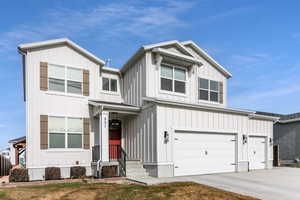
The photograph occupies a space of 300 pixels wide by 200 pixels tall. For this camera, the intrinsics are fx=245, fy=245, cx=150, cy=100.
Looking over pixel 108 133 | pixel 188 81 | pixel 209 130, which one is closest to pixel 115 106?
pixel 108 133

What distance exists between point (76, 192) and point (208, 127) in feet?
24.5

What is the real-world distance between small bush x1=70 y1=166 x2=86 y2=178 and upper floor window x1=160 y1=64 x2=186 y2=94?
589cm

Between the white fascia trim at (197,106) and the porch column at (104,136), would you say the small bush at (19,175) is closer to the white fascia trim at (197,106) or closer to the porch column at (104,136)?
the porch column at (104,136)

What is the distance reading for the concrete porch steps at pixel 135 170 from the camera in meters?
11.1

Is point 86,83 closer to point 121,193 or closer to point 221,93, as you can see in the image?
point 121,193

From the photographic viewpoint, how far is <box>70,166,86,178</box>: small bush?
11.7 meters

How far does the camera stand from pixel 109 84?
14.9 metres

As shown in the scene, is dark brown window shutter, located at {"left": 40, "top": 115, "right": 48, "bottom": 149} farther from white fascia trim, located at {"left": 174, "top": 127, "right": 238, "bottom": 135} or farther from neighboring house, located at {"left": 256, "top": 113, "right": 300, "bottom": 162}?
neighboring house, located at {"left": 256, "top": 113, "right": 300, "bottom": 162}

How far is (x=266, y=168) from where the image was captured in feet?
51.0

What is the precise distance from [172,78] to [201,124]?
3.15 metres

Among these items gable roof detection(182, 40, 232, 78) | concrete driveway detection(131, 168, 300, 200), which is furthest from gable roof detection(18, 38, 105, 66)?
concrete driveway detection(131, 168, 300, 200)

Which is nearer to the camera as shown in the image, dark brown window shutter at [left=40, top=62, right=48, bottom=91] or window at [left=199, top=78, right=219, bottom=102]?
dark brown window shutter at [left=40, top=62, right=48, bottom=91]

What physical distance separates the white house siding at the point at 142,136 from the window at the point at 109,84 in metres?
2.24

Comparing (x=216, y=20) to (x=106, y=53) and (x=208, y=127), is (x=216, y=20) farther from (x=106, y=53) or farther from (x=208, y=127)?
(x=106, y=53)
